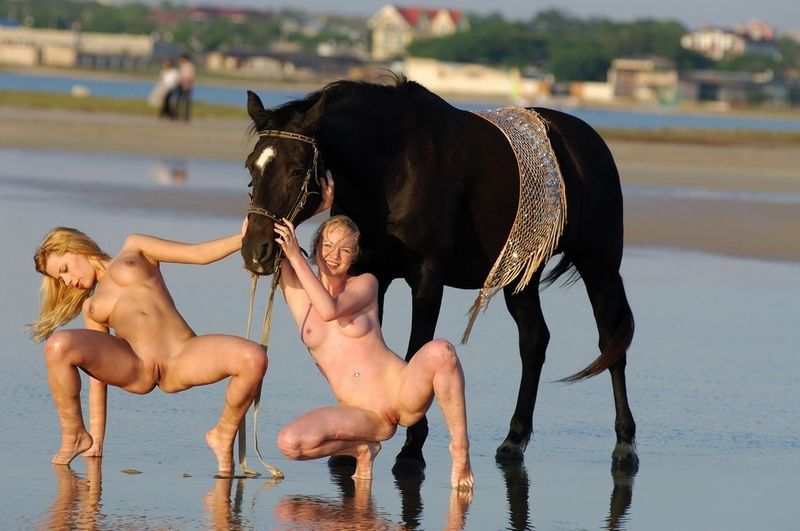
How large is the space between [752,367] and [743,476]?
2728mm

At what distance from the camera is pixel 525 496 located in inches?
268

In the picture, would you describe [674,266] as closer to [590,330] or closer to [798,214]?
[590,330]

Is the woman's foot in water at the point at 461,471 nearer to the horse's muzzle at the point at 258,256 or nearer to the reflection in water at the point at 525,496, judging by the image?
the reflection in water at the point at 525,496

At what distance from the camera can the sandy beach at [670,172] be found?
17719 mm

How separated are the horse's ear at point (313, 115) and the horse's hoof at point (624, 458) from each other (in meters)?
2.05

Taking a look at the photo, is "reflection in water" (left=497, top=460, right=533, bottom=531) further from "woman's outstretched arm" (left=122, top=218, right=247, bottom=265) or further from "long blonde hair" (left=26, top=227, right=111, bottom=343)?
"long blonde hair" (left=26, top=227, right=111, bottom=343)

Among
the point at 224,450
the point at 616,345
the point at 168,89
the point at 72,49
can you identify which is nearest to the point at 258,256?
the point at 224,450

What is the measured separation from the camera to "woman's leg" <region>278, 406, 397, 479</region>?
6551 millimetres

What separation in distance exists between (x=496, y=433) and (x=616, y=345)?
33.2 inches

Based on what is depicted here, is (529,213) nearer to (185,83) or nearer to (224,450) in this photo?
(224,450)

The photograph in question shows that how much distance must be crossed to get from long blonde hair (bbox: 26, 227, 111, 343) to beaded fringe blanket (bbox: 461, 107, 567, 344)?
177 cm

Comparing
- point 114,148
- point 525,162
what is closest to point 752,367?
point 525,162

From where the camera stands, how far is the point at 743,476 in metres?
7.32

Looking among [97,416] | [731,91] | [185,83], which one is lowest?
[731,91]
